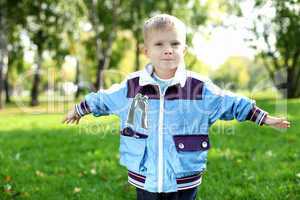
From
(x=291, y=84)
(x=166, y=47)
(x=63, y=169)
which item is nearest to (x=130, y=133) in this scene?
(x=166, y=47)

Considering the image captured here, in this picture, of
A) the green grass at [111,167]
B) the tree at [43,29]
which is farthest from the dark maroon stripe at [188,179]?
the tree at [43,29]

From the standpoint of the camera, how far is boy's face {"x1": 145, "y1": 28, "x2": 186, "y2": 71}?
323cm

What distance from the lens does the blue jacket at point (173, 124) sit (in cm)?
329

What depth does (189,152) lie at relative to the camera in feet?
10.8

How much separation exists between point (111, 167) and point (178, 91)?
10.4 ft

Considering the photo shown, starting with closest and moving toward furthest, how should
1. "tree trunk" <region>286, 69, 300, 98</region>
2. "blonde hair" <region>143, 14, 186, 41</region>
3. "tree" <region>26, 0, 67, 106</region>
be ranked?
"blonde hair" <region>143, 14, 186, 41</region>, "tree trunk" <region>286, 69, 300, 98</region>, "tree" <region>26, 0, 67, 106</region>

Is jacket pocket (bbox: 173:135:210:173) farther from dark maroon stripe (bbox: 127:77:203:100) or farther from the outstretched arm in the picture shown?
the outstretched arm

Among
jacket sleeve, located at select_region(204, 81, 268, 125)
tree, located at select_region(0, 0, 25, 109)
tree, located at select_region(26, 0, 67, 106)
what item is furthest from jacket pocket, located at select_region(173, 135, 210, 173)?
tree, located at select_region(26, 0, 67, 106)

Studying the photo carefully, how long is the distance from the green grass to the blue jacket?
5.12 feet

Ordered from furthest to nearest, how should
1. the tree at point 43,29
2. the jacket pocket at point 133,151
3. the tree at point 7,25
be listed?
the tree at point 43,29, the tree at point 7,25, the jacket pocket at point 133,151

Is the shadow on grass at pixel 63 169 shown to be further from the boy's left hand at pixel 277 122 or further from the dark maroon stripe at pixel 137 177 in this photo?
the boy's left hand at pixel 277 122

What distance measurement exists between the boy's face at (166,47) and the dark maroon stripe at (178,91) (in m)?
0.15

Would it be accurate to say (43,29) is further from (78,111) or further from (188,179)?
(188,179)

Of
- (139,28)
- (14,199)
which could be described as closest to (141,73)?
(14,199)
